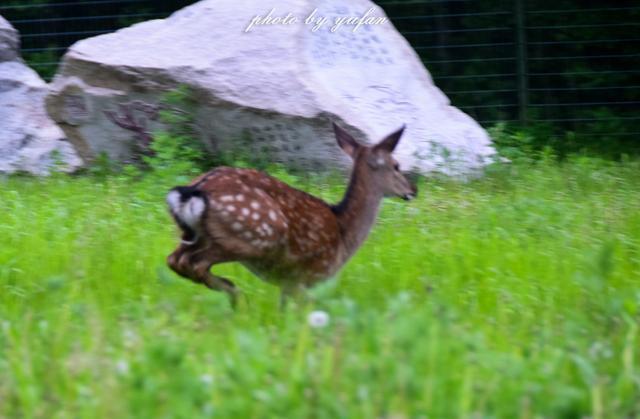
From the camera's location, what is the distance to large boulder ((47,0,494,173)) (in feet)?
30.8

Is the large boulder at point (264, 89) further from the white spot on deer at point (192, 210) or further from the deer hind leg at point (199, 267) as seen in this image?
the white spot on deer at point (192, 210)

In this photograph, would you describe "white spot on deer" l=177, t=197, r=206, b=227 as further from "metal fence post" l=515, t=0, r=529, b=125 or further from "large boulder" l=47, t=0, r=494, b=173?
"metal fence post" l=515, t=0, r=529, b=125

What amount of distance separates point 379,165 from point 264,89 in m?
3.03

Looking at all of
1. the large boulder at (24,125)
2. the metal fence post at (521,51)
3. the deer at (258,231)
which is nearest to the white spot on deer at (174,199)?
the deer at (258,231)

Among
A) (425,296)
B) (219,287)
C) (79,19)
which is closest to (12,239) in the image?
(219,287)

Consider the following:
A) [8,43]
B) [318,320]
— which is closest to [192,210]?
[318,320]

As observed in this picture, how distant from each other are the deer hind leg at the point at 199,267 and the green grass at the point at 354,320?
10 centimetres

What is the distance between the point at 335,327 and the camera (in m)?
4.29

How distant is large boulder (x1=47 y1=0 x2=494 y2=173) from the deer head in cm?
251

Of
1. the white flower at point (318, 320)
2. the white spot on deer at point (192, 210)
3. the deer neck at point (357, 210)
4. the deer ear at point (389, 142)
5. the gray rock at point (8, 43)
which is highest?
the white flower at point (318, 320)

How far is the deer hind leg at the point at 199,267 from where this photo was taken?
562 centimetres

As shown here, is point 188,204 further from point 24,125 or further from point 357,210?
point 24,125

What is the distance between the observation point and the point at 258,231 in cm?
559

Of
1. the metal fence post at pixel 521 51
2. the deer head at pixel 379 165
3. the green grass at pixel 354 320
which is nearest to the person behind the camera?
the green grass at pixel 354 320
